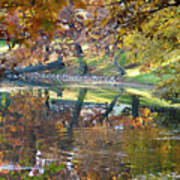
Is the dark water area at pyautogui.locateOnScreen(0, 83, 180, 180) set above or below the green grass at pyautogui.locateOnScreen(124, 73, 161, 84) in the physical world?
above

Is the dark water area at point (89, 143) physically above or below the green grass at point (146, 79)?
above

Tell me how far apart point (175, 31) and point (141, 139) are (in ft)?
21.1

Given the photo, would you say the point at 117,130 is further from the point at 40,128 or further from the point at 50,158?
the point at 50,158

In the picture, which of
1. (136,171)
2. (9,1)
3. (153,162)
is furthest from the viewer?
(153,162)

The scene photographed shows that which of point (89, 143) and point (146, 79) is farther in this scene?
point (146, 79)

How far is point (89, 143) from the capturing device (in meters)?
10.9

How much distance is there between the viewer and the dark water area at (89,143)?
24.7 feet

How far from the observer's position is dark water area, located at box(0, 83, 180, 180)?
7516 millimetres

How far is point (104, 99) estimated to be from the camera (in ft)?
84.3

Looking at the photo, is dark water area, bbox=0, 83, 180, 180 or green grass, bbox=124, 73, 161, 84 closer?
dark water area, bbox=0, 83, 180, 180

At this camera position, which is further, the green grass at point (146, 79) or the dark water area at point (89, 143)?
the green grass at point (146, 79)

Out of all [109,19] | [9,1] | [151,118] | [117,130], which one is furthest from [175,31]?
[9,1]

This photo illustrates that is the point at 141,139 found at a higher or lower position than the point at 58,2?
lower

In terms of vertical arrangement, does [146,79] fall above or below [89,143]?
below
